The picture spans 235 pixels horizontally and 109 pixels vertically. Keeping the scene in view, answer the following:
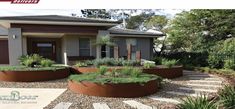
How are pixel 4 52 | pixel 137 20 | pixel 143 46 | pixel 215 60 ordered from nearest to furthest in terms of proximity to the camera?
pixel 215 60
pixel 143 46
pixel 4 52
pixel 137 20

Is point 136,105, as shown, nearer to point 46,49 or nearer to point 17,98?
point 17,98

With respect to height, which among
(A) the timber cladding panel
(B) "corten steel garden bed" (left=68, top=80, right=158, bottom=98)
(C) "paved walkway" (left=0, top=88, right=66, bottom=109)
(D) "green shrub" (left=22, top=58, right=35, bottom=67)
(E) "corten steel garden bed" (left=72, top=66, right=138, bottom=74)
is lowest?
(C) "paved walkway" (left=0, top=88, right=66, bottom=109)

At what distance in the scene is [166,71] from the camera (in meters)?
12.8

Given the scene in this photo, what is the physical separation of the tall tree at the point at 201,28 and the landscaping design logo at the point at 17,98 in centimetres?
1759

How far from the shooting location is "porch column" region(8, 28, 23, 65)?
1488 cm

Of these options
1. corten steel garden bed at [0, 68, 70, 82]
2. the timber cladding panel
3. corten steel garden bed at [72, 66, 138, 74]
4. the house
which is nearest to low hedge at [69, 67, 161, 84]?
corten steel garden bed at [72, 66, 138, 74]

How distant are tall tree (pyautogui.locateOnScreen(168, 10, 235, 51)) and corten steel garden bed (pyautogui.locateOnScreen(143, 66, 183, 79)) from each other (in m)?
9.97

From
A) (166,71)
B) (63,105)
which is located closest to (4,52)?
(166,71)

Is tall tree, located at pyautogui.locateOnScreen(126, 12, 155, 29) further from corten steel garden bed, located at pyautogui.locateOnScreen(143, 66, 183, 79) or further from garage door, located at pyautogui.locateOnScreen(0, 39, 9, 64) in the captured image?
corten steel garden bed, located at pyautogui.locateOnScreen(143, 66, 183, 79)

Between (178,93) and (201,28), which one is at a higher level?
(201,28)

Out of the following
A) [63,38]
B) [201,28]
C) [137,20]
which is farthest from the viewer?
[137,20]

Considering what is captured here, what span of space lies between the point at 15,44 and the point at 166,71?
358 inches

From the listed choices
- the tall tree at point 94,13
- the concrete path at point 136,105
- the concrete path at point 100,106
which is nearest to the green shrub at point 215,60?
the concrete path at point 136,105

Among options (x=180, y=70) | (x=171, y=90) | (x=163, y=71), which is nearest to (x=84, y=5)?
(x=171, y=90)
